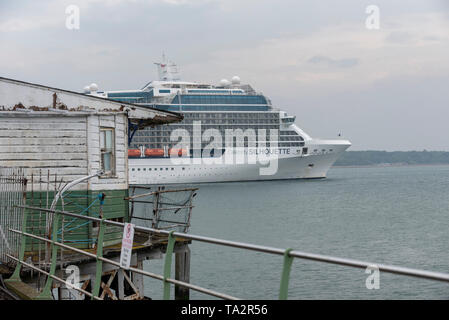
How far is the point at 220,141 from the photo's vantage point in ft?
261

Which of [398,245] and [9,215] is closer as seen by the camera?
[9,215]

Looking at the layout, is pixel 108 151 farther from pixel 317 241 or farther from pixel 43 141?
pixel 317 241

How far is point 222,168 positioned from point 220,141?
5.99 meters

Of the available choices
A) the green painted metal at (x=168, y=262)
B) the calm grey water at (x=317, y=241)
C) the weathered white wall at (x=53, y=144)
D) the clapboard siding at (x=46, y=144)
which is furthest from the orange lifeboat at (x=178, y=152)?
the green painted metal at (x=168, y=262)

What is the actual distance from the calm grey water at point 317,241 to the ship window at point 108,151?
19.9 ft

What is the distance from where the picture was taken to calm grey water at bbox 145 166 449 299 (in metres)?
17.9

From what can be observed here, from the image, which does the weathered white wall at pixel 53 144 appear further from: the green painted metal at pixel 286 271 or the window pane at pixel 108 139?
the green painted metal at pixel 286 271

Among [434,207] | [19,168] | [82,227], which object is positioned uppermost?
[19,168]

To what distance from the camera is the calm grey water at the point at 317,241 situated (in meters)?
17.9

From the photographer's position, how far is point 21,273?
868 centimetres

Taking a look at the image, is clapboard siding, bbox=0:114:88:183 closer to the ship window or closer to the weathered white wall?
the weathered white wall
